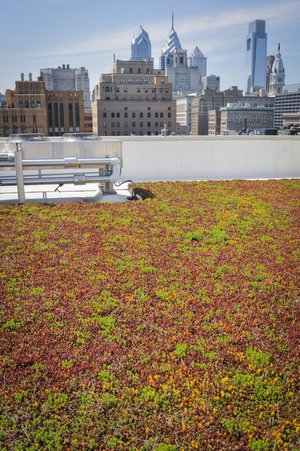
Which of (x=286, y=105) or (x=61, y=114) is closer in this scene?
(x=61, y=114)

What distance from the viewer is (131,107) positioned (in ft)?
413

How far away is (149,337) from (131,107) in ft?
416

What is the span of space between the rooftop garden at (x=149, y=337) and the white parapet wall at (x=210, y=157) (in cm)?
536

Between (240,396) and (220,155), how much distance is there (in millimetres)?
10621

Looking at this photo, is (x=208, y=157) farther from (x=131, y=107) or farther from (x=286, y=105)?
(x=286, y=105)

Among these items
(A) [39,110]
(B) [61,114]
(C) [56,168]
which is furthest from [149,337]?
(B) [61,114]

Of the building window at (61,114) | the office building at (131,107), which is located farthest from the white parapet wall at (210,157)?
the office building at (131,107)

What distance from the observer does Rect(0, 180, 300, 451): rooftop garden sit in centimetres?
307

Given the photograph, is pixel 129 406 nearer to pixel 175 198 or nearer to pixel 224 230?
pixel 224 230

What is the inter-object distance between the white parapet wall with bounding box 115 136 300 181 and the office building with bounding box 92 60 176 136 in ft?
376

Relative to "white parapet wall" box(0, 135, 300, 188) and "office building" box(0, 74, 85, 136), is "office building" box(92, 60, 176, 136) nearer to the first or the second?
"office building" box(0, 74, 85, 136)

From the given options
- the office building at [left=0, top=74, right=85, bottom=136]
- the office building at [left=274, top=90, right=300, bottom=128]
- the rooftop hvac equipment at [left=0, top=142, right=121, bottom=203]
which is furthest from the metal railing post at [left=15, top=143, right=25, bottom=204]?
the office building at [left=274, top=90, right=300, bottom=128]

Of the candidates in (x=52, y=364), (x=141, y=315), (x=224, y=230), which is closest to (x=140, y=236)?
(x=224, y=230)

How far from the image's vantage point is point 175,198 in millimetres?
10289
